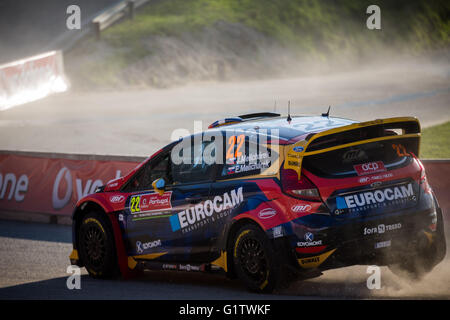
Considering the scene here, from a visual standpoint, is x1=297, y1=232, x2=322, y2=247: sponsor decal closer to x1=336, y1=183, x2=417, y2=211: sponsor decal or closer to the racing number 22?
x1=336, y1=183, x2=417, y2=211: sponsor decal

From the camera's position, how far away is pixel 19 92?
30.5 metres

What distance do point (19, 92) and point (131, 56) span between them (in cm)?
941

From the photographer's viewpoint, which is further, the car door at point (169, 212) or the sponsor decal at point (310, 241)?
the car door at point (169, 212)

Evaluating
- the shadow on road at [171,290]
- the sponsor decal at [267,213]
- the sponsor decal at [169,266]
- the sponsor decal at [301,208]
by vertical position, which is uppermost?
the sponsor decal at [301,208]

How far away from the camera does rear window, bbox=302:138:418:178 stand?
23.8 ft

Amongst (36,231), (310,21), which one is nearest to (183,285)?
(36,231)

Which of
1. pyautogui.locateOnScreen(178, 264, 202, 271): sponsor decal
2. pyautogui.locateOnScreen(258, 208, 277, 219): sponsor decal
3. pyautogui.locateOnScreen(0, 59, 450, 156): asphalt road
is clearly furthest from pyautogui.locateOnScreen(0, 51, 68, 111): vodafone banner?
pyautogui.locateOnScreen(258, 208, 277, 219): sponsor decal

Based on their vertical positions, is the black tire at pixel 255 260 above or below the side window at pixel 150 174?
below

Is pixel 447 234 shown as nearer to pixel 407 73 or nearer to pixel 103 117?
pixel 103 117

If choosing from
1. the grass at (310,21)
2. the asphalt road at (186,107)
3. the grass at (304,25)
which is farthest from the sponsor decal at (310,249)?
the grass at (310,21)

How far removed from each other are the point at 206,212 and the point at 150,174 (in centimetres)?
114

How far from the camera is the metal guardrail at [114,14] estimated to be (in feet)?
134

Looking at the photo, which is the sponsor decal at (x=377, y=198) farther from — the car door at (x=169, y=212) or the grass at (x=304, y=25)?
the grass at (x=304, y=25)

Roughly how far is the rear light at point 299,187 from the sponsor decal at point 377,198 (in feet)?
0.75
